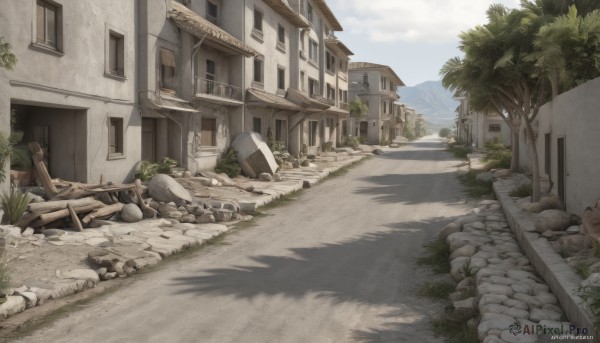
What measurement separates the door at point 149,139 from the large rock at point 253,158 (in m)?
4.32

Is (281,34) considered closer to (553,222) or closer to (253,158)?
(253,158)

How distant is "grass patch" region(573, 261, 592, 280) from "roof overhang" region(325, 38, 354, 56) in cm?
3358

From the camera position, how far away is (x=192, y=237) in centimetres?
1072

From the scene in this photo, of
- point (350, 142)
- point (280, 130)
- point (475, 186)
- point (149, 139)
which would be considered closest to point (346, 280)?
point (475, 186)

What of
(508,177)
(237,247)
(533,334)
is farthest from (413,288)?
(508,177)

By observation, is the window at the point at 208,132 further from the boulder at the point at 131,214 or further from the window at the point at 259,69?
the boulder at the point at 131,214

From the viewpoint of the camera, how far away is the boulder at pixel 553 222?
9.00 m

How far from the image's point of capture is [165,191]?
1373cm

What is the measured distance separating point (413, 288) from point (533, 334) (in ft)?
8.42

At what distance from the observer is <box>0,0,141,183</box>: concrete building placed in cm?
1135

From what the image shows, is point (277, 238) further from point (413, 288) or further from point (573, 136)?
point (573, 136)

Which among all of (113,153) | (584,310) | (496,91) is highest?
(496,91)

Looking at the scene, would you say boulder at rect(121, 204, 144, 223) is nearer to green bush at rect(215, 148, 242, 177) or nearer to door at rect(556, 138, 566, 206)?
green bush at rect(215, 148, 242, 177)

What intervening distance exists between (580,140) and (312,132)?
2632cm
